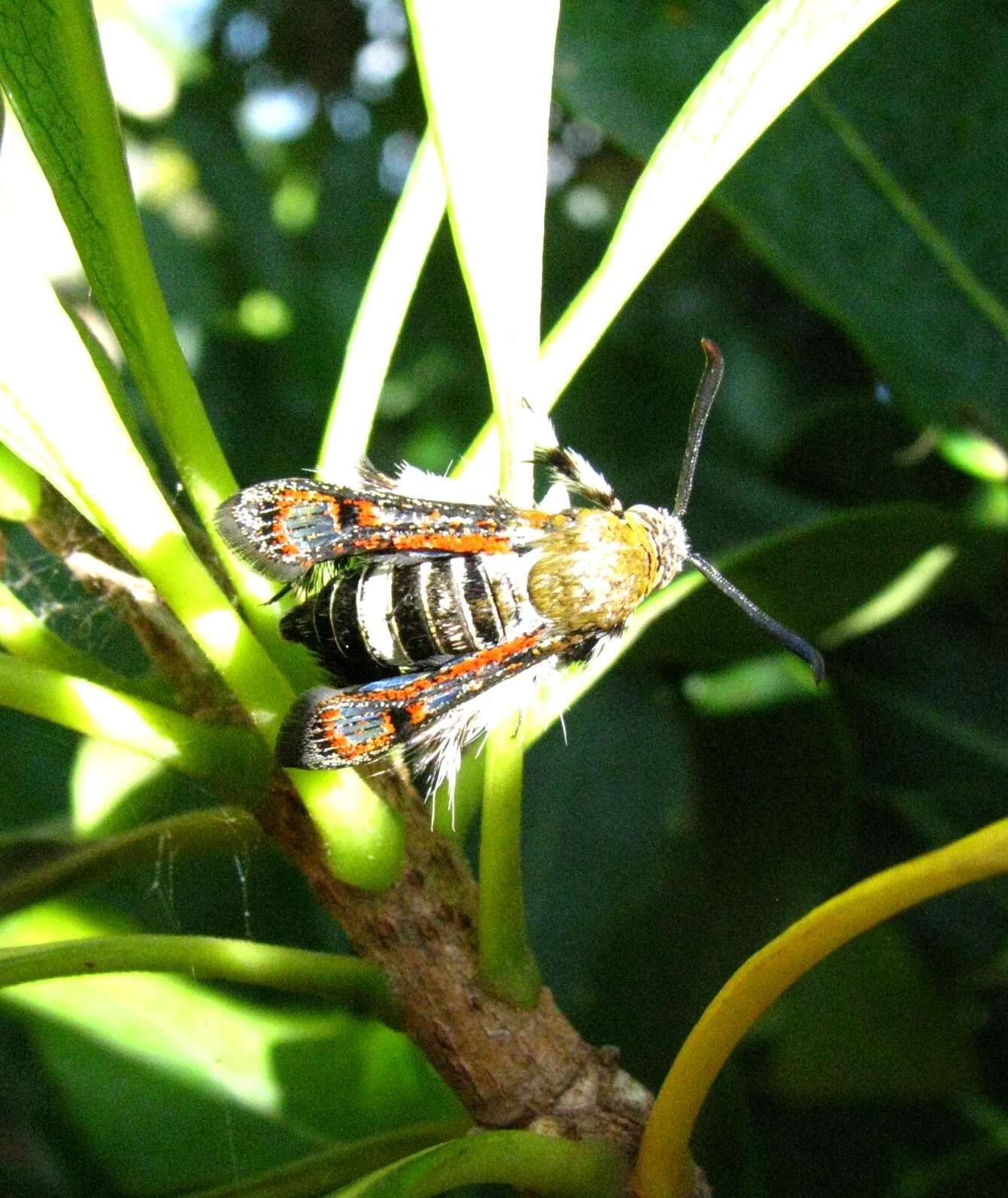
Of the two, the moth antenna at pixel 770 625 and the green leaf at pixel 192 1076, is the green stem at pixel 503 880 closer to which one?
the moth antenna at pixel 770 625

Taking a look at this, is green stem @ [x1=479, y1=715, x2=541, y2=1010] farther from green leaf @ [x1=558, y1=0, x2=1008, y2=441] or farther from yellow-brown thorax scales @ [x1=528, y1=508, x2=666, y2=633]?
green leaf @ [x1=558, y1=0, x2=1008, y2=441]

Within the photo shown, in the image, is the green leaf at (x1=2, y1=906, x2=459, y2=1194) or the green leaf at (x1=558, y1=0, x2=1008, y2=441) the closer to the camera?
A: the green leaf at (x1=2, y1=906, x2=459, y2=1194)

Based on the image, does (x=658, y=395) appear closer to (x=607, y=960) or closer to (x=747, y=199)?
(x=747, y=199)

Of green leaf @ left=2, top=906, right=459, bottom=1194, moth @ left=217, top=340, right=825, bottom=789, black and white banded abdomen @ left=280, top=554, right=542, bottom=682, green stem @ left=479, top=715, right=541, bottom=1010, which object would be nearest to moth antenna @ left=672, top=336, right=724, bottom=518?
moth @ left=217, top=340, right=825, bottom=789

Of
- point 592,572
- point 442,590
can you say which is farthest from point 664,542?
point 442,590

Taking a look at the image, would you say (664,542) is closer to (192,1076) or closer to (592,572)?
(592,572)

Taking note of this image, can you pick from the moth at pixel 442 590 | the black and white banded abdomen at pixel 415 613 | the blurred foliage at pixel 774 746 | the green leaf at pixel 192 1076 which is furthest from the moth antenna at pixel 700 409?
the green leaf at pixel 192 1076

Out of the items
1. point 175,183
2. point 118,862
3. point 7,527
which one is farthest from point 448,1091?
point 175,183
